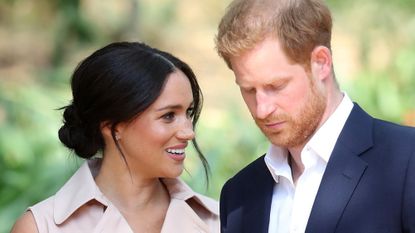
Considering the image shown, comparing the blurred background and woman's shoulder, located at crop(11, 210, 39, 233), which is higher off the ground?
the blurred background

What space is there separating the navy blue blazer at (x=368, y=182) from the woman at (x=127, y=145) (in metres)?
0.80

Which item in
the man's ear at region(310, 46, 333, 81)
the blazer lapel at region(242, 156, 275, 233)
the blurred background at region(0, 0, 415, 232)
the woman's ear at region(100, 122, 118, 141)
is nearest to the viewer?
the man's ear at region(310, 46, 333, 81)

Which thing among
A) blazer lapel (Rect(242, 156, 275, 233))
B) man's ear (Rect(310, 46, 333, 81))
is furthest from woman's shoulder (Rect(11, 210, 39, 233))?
man's ear (Rect(310, 46, 333, 81))

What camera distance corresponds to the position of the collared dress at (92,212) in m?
3.34

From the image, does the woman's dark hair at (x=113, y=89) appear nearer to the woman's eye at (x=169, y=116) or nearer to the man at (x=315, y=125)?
the woman's eye at (x=169, y=116)

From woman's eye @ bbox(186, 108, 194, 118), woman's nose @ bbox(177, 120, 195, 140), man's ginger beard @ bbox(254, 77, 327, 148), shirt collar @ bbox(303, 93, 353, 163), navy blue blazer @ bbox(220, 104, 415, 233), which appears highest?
woman's eye @ bbox(186, 108, 194, 118)

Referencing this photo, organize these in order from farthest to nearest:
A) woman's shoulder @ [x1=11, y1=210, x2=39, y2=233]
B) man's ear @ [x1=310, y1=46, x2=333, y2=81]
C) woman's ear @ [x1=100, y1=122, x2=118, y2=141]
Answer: woman's ear @ [x1=100, y1=122, x2=118, y2=141]
woman's shoulder @ [x1=11, y1=210, x2=39, y2=233]
man's ear @ [x1=310, y1=46, x2=333, y2=81]

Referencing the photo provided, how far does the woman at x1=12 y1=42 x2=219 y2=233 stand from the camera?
3330 millimetres

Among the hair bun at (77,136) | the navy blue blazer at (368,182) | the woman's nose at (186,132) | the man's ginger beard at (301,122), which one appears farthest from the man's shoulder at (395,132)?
the hair bun at (77,136)

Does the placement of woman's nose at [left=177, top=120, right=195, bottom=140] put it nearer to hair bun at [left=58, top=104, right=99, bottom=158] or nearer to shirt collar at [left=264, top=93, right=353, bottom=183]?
hair bun at [left=58, top=104, right=99, bottom=158]

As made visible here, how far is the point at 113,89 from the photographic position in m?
3.36

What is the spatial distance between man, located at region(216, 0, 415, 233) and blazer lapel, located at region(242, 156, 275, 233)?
86mm

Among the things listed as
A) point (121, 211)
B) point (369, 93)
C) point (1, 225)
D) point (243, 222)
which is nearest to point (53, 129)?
point (1, 225)

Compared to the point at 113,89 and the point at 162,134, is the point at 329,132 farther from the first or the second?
the point at 113,89
